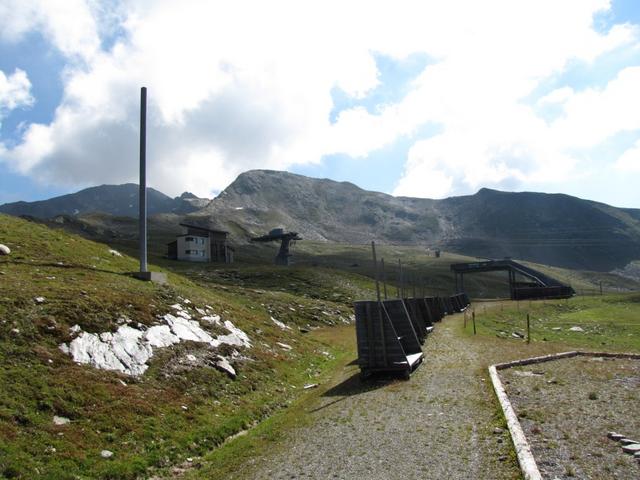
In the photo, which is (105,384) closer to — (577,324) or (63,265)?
(63,265)

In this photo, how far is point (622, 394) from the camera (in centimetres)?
1927

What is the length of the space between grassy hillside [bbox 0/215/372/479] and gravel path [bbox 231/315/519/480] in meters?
3.08

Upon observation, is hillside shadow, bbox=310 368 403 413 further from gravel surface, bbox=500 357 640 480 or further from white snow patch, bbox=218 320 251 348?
white snow patch, bbox=218 320 251 348

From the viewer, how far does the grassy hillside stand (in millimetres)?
13442

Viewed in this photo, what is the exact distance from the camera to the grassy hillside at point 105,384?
529 inches

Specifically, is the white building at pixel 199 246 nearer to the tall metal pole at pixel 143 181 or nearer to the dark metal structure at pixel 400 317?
the tall metal pole at pixel 143 181

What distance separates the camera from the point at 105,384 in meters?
17.1

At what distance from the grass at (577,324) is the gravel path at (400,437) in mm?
21280

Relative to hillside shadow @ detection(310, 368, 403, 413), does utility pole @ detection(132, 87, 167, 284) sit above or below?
above

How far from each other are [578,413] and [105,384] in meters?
16.7

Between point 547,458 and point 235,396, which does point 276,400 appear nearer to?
point 235,396

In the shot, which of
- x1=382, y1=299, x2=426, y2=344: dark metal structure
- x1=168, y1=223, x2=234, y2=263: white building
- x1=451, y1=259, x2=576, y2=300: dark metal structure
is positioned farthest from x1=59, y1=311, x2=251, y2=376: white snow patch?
x1=451, y1=259, x2=576, y2=300: dark metal structure

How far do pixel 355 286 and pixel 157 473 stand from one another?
74.7 m

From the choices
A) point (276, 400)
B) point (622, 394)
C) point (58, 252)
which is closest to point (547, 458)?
point (622, 394)
